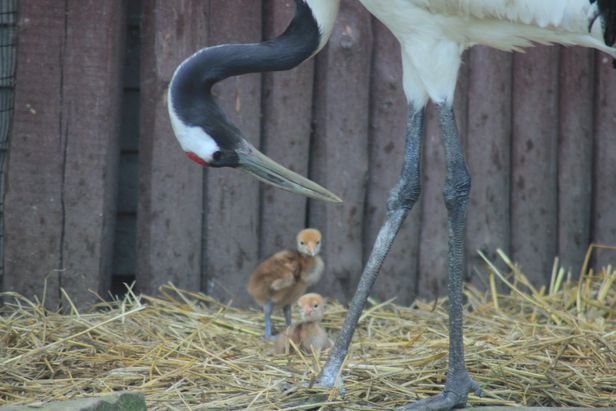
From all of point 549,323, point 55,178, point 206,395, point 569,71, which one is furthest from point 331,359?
point 569,71

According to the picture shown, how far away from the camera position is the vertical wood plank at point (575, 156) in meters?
7.08

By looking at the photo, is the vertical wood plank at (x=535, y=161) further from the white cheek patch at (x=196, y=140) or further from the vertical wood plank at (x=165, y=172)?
the white cheek patch at (x=196, y=140)

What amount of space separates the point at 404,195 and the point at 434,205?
1.48 metres

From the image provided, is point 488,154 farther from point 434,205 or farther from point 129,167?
point 129,167

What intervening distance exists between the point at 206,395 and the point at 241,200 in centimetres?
185

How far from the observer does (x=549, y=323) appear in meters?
6.49

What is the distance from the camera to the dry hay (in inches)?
205

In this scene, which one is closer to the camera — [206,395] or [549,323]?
[206,395]

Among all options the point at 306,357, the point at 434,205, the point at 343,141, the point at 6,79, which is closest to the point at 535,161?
the point at 434,205

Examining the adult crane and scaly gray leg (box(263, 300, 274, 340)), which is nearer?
the adult crane

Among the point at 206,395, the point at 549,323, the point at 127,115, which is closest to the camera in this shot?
the point at 206,395

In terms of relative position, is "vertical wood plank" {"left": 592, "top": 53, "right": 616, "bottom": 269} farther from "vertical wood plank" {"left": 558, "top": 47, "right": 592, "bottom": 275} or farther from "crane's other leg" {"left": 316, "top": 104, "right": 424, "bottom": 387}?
"crane's other leg" {"left": 316, "top": 104, "right": 424, "bottom": 387}

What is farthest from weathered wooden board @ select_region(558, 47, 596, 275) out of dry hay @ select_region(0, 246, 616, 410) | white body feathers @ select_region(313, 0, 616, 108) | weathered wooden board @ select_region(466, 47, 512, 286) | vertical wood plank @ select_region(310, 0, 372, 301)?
white body feathers @ select_region(313, 0, 616, 108)

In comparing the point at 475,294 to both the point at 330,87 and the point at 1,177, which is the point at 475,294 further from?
the point at 1,177
